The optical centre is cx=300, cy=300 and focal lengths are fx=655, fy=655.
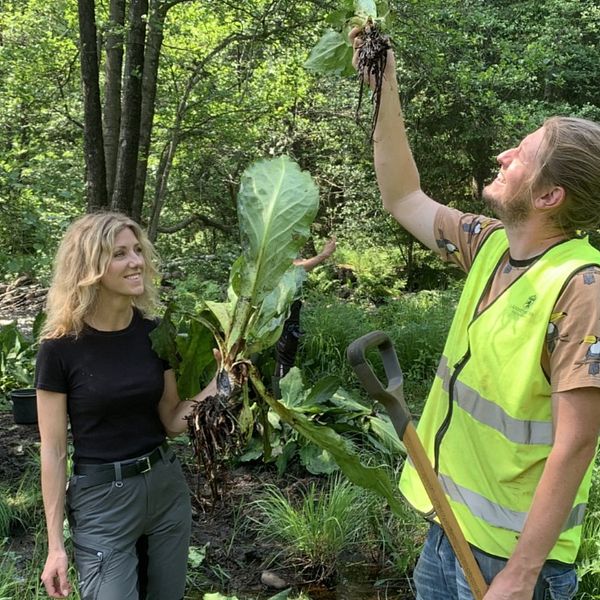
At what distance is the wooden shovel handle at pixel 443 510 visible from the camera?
1.58 metres

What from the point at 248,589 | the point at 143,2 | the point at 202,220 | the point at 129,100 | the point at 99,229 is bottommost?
the point at 248,589

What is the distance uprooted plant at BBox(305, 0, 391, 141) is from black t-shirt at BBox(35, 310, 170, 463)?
Answer: 113 centimetres

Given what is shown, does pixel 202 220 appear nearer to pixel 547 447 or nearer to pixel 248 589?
pixel 248 589

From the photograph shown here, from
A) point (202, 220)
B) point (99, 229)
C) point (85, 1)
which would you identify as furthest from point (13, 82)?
point (99, 229)

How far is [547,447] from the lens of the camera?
4.86ft

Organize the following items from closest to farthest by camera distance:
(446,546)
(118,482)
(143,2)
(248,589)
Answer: (446,546) < (118,482) < (248,589) < (143,2)

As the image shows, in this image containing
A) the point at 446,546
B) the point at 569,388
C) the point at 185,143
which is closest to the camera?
the point at 569,388

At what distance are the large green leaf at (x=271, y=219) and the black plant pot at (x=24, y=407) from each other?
3.54 meters

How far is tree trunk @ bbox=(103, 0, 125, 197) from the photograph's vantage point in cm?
717

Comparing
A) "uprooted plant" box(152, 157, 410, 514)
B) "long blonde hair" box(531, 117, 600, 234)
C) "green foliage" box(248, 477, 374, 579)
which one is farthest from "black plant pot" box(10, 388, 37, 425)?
"long blonde hair" box(531, 117, 600, 234)

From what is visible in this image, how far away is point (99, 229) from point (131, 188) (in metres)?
4.74

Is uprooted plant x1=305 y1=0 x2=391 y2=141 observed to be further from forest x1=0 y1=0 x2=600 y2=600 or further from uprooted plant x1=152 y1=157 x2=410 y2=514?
uprooted plant x1=152 y1=157 x2=410 y2=514

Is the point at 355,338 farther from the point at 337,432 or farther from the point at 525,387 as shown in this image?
the point at 525,387

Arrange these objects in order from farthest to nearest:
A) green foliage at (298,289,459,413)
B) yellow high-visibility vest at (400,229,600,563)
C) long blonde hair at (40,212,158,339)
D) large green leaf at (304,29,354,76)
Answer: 1. green foliage at (298,289,459,413)
2. large green leaf at (304,29,354,76)
3. long blonde hair at (40,212,158,339)
4. yellow high-visibility vest at (400,229,600,563)
